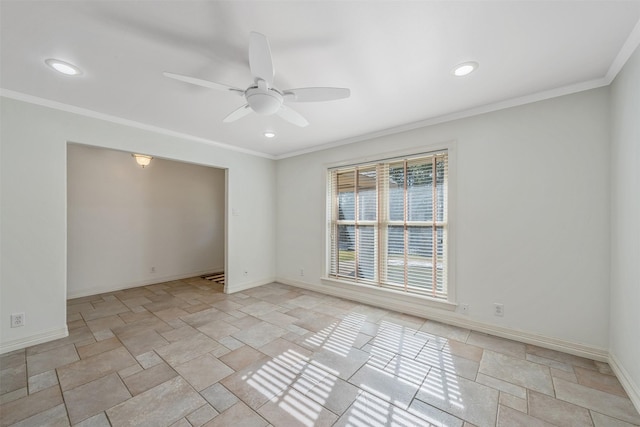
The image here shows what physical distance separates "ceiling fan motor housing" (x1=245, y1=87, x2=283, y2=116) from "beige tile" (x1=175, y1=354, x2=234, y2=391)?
218 centimetres

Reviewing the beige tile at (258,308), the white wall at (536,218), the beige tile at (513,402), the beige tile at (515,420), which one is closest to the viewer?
the beige tile at (515,420)

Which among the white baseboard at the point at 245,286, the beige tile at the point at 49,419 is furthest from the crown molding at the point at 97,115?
the beige tile at the point at 49,419

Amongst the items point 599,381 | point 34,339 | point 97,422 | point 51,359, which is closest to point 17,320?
point 34,339

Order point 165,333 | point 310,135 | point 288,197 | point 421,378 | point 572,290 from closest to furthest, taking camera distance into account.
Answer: point 421,378 → point 572,290 → point 165,333 → point 310,135 → point 288,197

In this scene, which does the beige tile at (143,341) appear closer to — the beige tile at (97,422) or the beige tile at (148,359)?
the beige tile at (148,359)

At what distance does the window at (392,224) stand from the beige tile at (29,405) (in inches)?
131

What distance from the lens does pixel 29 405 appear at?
5.85ft

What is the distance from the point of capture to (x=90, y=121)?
3.00 metres

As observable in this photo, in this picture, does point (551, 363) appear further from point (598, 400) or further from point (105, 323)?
point (105, 323)

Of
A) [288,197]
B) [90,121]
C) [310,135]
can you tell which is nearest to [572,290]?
[310,135]

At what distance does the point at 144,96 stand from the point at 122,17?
116 cm

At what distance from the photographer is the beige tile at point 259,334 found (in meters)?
2.70

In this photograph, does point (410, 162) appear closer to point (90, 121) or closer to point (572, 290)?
point (572, 290)

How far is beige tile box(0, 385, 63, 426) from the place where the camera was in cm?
168
